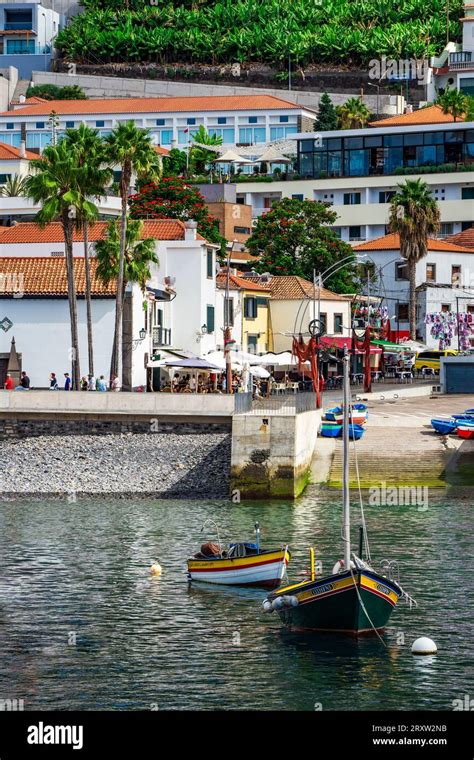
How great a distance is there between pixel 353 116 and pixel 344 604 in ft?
465

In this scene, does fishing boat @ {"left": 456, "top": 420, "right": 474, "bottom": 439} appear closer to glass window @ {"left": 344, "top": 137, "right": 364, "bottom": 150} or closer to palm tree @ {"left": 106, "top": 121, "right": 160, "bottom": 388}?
palm tree @ {"left": 106, "top": 121, "right": 160, "bottom": 388}

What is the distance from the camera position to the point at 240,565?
152ft

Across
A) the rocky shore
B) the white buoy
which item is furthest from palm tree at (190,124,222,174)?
the white buoy

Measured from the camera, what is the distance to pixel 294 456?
6356cm

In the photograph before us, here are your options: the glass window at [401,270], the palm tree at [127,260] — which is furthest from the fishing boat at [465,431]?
the glass window at [401,270]

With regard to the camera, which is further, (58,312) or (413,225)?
(413,225)

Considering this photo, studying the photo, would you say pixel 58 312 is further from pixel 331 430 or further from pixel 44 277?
pixel 331 430

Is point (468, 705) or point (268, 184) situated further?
point (268, 184)

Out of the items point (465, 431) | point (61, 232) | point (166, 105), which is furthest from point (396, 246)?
point (166, 105)

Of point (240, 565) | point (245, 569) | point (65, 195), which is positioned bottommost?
point (245, 569)

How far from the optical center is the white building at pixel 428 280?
416ft
